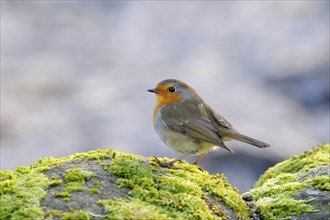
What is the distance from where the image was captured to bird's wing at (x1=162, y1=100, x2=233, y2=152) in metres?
5.27

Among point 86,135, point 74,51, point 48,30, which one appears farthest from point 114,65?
point 86,135

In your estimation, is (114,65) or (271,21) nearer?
(114,65)

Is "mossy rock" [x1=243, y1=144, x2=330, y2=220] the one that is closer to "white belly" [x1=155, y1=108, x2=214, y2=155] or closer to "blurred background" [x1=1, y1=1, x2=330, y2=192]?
"white belly" [x1=155, y1=108, x2=214, y2=155]

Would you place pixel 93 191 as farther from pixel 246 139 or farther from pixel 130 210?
pixel 246 139

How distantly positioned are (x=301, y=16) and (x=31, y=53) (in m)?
6.52

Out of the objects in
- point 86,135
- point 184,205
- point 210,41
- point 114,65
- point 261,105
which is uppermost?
point 210,41

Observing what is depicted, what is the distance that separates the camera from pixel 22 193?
3.54 meters

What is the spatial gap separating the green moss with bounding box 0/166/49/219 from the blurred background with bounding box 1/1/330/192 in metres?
5.89

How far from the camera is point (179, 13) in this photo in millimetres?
16281

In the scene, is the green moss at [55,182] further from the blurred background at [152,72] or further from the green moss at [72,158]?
the blurred background at [152,72]

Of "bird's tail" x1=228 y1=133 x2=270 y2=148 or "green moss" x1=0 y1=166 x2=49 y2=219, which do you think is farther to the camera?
"bird's tail" x1=228 y1=133 x2=270 y2=148

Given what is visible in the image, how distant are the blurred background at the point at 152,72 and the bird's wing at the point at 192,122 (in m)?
4.01

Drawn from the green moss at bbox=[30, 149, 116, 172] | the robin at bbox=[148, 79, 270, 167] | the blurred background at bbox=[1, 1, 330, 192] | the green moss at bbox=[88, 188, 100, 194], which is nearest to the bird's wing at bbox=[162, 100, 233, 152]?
the robin at bbox=[148, 79, 270, 167]

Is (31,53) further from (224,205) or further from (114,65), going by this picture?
(224,205)
